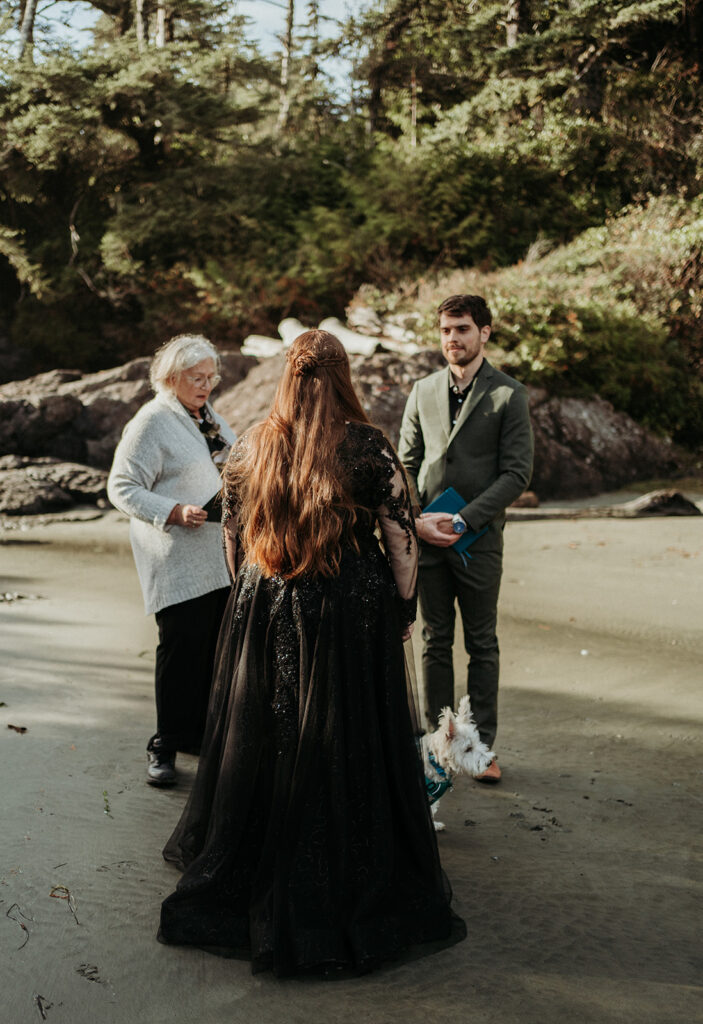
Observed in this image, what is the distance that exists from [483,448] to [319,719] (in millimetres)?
1902

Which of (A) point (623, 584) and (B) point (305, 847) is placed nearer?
(B) point (305, 847)

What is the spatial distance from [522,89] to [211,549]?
759 inches

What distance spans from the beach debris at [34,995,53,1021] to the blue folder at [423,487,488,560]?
2534 mm

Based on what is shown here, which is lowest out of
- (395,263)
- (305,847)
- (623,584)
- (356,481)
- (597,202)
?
(623,584)

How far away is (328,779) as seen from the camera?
117 inches

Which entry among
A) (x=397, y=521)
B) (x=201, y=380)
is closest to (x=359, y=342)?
(x=201, y=380)

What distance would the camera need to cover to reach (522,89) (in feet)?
67.6

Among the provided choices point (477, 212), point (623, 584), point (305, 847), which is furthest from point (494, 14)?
point (305, 847)

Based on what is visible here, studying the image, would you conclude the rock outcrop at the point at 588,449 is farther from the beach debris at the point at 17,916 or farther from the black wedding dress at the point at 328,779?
the beach debris at the point at 17,916

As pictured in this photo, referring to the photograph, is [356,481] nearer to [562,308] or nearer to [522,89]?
[562,308]

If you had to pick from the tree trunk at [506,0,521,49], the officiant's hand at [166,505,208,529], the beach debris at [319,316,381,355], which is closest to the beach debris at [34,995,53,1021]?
the officiant's hand at [166,505,208,529]

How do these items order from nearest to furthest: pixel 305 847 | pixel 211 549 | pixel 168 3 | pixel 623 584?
1. pixel 305 847
2. pixel 211 549
3. pixel 623 584
4. pixel 168 3

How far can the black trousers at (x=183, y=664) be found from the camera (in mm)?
4418

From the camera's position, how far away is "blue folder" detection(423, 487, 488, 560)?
4.35m
